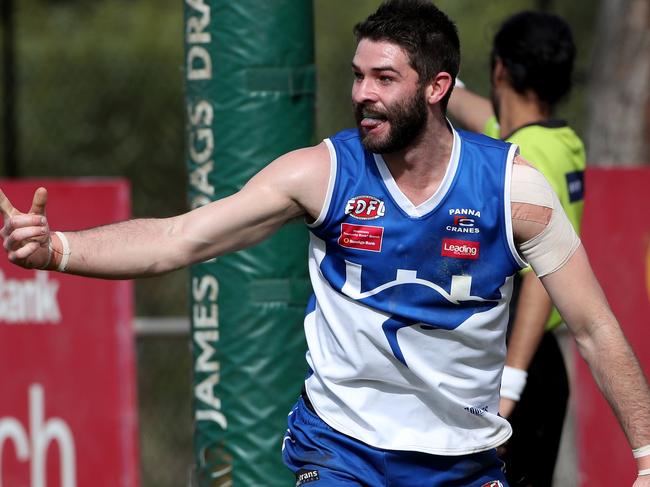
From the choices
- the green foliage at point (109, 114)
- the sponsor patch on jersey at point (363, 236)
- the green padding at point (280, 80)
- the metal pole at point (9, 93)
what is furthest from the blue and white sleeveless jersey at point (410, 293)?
the green foliage at point (109, 114)

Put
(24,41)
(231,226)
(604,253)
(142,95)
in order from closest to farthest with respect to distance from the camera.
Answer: (231,226), (604,253), (142,95), (24,41)

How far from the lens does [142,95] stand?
10.5m

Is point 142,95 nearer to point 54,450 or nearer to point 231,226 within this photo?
point 54,450

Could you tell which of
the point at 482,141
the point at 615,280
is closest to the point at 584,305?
→ the point at 482,141

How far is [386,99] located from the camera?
12.4ft

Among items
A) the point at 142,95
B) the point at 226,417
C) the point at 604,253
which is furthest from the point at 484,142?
the point at 142,95

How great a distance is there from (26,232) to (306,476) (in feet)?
3.82

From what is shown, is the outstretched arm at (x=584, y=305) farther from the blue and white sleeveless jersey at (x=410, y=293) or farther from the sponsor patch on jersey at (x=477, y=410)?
the sponsor patch on jersey at (x=477, y=410)

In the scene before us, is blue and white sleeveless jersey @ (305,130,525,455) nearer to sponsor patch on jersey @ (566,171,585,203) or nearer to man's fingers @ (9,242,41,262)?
man's fingers @ (9,242,41,262)

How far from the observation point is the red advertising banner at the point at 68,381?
6.28 m

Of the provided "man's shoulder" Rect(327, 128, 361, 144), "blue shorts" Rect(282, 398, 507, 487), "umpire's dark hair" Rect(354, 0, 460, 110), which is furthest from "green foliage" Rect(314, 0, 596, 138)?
"blue shorts" Rect(282, 398, 507, 487)

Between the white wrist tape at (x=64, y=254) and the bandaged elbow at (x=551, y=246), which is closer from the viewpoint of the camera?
the white wrist tape at (x=64, y=254)

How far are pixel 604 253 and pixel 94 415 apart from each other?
274cm

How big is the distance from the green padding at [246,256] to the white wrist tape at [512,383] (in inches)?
36.2
